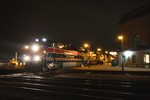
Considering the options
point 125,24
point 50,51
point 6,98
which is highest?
point 125,24

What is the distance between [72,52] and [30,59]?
11363 mm

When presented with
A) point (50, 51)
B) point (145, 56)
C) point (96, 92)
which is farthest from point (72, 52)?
point (96, 92)

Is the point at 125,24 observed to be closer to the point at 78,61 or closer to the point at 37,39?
the point at 78,61

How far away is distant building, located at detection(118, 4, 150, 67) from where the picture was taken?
4934 centimetres

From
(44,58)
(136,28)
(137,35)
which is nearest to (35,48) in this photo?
(44,58)

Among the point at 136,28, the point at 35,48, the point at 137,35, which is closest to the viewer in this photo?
the point at 35,48

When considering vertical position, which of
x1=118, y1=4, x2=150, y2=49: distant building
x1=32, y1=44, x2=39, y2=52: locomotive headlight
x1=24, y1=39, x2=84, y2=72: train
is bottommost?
x1=24, y1=39, x2=84, y2=72: train

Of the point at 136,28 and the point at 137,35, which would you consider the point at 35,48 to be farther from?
the point at 137,35

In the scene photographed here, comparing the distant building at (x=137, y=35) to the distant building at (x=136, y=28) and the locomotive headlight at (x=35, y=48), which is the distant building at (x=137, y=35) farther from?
the locomotive headlight at (x=35, y=48)

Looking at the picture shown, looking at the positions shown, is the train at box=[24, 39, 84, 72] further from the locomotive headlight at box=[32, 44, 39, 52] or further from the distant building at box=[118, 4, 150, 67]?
the distant building at box=[118, 4, 150, 67]

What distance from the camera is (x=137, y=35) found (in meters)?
53.3

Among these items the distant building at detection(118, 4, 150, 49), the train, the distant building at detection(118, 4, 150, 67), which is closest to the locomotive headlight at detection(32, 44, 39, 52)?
the train

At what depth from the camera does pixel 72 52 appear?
49.8 meters

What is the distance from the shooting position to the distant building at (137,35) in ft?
162
